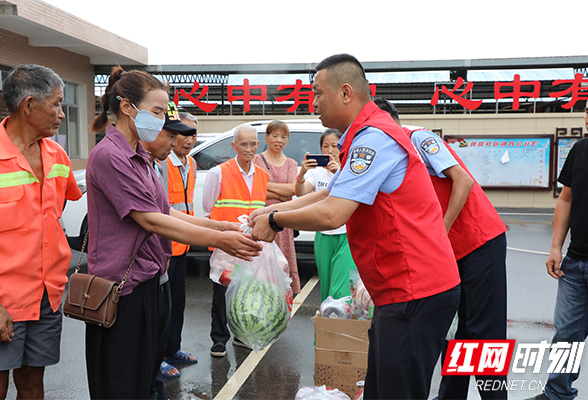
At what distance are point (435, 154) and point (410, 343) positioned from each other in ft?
4.33

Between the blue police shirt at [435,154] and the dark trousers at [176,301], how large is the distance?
91.5 inches

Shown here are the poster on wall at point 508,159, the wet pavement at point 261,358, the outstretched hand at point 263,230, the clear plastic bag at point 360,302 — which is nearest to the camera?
the outstretched hand at point 263,230

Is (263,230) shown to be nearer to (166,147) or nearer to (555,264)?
(166,147)

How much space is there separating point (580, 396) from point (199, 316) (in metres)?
3.82

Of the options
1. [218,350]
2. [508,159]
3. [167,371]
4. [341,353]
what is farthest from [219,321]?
[508,159]

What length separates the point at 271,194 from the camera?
5.41 meters

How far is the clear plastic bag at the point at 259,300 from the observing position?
3689 mm

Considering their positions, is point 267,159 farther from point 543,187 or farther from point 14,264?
point 543,187

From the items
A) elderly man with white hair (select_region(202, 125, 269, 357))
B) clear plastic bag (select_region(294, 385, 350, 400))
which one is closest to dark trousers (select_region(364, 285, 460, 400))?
clear plastic bag (select_region(294, 385, 350, 400))

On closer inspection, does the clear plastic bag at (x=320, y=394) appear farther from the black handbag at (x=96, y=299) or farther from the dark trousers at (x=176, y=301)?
the black handbag at (x=96, y=299)

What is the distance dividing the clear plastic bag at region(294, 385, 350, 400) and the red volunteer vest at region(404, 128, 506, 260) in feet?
4.01

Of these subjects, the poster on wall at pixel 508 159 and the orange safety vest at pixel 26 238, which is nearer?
the orange safety vest at pixel 26 238

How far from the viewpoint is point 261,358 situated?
179 inches

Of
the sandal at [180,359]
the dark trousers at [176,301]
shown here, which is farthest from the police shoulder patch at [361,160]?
the sandal at [180,359]
